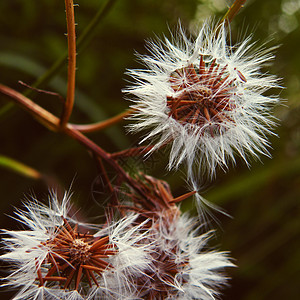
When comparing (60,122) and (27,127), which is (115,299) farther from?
(27,127)

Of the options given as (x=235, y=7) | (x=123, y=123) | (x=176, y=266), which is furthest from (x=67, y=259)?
(x=123, y=123)

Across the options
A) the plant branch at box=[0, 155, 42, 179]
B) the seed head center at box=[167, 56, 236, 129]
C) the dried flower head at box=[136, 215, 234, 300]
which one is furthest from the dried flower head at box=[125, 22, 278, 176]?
the plant branch at box=[0, 155, 42, 179]

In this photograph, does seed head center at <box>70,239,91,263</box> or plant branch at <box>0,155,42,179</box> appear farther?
plant branch at <box>0,155,42,179</box>

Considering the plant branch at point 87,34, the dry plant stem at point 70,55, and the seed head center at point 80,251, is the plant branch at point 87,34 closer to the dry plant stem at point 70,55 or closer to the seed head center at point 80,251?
the dry plant stem at point 70,55

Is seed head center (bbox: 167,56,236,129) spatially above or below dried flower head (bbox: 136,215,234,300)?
above

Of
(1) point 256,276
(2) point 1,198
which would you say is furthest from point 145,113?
(1) point 256,276

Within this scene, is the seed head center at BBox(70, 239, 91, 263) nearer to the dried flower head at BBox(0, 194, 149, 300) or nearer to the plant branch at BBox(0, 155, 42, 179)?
the dried flower head at BBox(0, 194, 149, 300)
